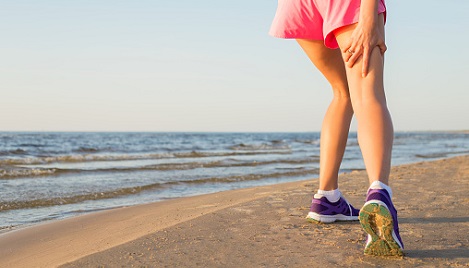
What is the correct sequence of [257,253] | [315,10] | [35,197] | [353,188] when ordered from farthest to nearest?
[35,197], [353,188], [315,10], [257,253]

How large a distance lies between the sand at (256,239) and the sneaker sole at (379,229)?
0.04 metres

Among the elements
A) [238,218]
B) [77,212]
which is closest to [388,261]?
[238,218]

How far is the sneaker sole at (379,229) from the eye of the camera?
189 centimetres

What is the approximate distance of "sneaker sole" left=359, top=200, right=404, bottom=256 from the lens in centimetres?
189

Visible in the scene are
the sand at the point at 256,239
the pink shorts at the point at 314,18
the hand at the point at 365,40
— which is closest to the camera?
the sand at the point at 256,239

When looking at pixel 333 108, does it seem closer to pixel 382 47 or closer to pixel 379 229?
pixel 382 47

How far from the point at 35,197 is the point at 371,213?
4972 mm

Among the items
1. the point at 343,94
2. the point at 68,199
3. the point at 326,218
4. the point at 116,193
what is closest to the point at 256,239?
the point at 326,218

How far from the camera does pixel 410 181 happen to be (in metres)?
4.75

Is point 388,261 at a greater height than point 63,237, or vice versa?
point 388,261

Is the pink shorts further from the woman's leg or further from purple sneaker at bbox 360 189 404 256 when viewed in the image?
purple sneaker at bbox 360 189 404 256

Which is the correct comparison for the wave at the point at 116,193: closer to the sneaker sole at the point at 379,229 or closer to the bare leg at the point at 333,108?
the bare leg at the point at 333,108

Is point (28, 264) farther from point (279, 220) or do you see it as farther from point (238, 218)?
point (279, 220)

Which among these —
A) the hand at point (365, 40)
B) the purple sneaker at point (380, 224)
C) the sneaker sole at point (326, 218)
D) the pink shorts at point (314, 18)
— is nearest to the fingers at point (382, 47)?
the hand at point (365, 40)
